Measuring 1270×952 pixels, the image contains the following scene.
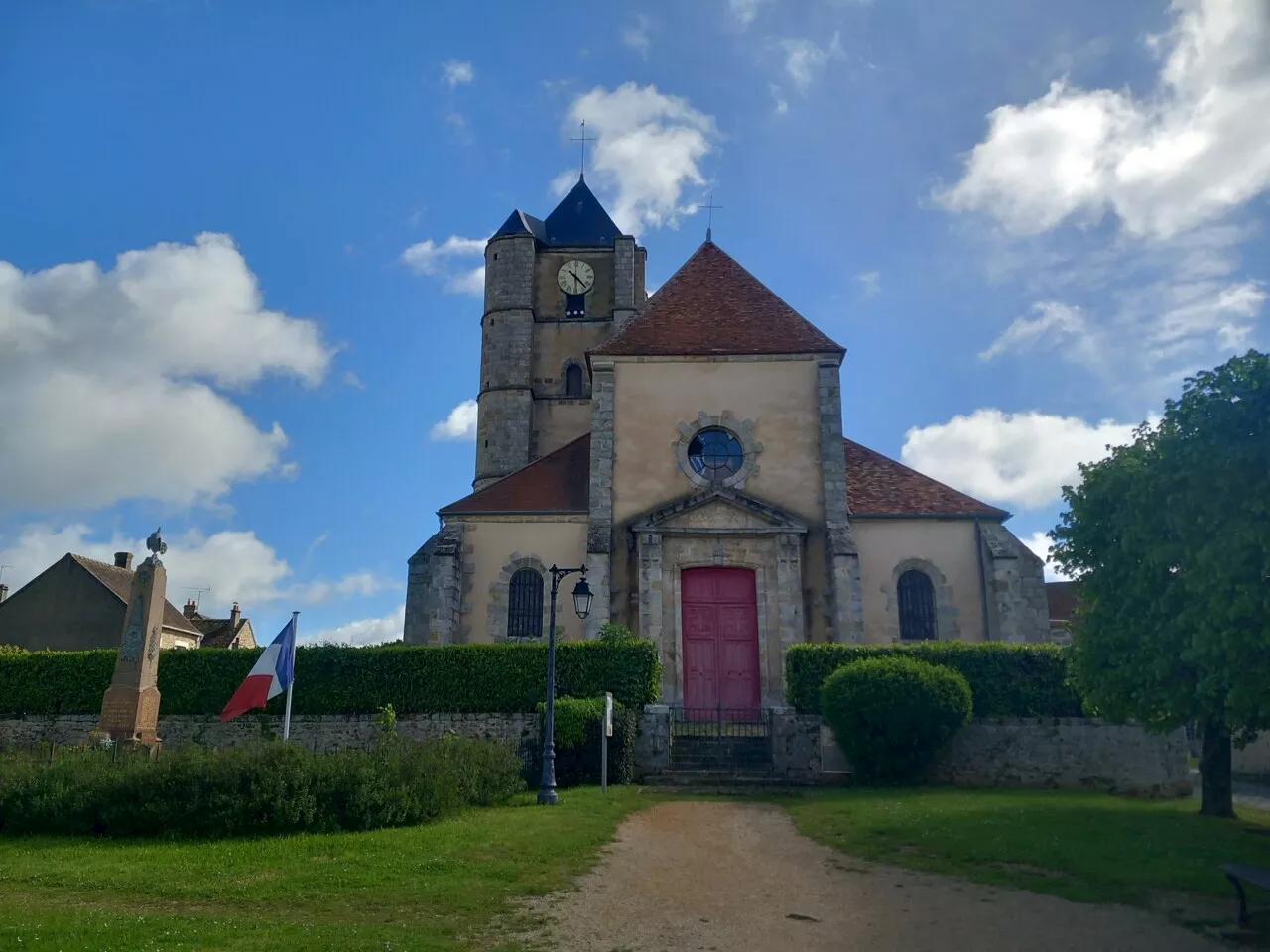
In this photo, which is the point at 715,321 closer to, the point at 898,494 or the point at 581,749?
the point at 898,494

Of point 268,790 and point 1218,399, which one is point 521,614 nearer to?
point 268,790

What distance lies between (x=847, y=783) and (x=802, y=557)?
615 centimetres

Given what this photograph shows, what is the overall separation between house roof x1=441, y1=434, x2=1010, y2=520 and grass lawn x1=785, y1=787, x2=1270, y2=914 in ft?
28.5

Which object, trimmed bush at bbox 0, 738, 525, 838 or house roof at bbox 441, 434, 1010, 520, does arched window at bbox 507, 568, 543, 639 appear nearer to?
house roof at bbox 441, 434, 1010, 520

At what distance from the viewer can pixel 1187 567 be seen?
10156mm

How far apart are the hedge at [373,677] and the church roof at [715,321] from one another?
25.3 feet

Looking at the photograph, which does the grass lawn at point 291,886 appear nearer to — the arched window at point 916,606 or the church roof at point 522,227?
the arched window at point 916,606

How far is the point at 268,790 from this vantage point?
10.2 metres

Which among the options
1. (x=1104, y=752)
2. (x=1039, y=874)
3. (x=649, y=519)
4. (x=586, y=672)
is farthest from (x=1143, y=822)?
(x=649, y=519)

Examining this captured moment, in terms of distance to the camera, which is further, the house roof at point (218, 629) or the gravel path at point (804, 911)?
the house roof at point (218, 629)

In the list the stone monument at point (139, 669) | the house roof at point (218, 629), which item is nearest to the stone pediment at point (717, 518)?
the stone monument at point (139, 669)

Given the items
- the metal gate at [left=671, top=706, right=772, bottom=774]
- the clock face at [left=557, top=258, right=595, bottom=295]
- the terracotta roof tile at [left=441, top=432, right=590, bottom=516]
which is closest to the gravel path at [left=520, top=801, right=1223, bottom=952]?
the metal gate at [left=671, top=706, right=772, bottom=774]

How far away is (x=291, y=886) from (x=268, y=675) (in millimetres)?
8152

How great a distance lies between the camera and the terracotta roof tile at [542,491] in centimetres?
2164
